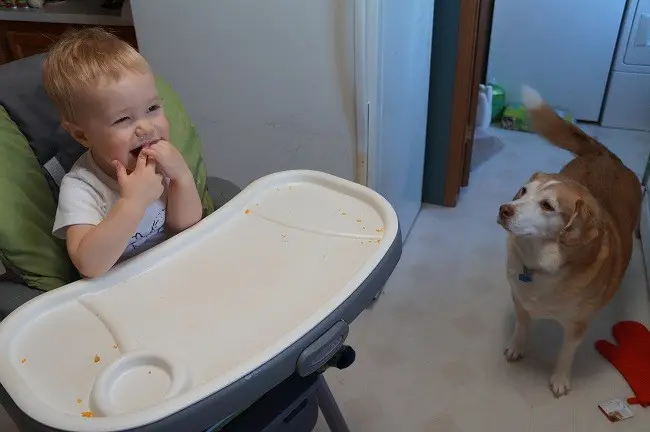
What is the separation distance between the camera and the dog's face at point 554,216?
4.10 ft

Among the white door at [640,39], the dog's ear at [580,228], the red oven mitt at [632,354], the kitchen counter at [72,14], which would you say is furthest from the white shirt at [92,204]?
the white door at [640,39]

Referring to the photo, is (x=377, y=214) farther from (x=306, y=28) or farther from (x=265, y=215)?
(x=306, y=28)

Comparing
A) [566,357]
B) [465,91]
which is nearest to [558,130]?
[465,91]

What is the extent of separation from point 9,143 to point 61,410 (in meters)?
0.53

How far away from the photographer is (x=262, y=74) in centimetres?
151

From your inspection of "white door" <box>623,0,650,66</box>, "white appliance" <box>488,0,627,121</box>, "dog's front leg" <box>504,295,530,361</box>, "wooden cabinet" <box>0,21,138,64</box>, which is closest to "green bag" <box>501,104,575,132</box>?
"white appliance" <box>488,0,627,121</box>

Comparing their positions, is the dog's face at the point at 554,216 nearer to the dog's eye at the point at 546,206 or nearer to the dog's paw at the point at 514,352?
the dog's eye at the point at 546,206

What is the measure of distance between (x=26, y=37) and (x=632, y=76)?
2.59 meters

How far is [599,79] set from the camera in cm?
272

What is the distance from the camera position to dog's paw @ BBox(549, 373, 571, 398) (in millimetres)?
1477

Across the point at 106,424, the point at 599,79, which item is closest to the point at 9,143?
the point at 106,424

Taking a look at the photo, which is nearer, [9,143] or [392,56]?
[9,143]

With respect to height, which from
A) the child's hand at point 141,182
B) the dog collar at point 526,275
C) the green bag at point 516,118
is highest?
the child's hand at point 141,182

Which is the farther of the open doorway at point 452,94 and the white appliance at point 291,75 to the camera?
the open doorway at point 452,94
